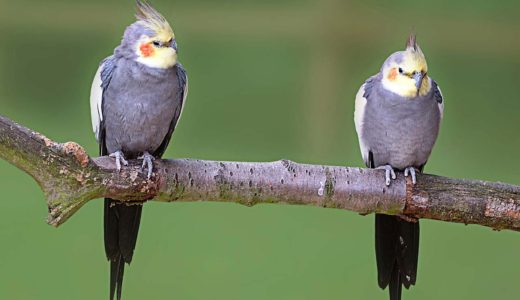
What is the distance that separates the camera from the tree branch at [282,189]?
56.2 inches

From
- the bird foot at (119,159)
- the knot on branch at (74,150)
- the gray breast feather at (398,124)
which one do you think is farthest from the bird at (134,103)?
the gray breast feather at (398,124)

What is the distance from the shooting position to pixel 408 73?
165 centimetres

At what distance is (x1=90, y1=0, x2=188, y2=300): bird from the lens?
155cm

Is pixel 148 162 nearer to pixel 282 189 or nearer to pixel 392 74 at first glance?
pixel 282 189

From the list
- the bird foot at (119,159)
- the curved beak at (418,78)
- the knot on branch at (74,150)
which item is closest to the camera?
the knot on branch at (74,150)

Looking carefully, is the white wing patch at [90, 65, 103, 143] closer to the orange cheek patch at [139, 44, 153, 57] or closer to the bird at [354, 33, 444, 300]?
the orange cheek patch at [139, 44, 153, 57]

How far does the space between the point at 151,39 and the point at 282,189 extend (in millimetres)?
387

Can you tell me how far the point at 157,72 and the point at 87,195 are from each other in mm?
282

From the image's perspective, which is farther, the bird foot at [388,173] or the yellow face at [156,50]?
the bird foot at [388,173]

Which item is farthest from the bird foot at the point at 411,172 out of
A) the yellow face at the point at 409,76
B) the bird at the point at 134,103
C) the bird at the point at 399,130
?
the bird at the point at 134,103

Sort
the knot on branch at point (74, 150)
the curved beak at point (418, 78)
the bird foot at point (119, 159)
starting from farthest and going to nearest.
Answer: the curved beak at point (418, 78), the bird foot at point (119, 159), the knot on branch at point (74, 150)

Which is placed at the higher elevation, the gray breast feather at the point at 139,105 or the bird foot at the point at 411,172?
the gray breast feather at the point at 139,105

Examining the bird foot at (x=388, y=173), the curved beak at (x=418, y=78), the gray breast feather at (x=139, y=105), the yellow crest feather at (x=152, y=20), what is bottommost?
the bird foot at (x=388, y=173)

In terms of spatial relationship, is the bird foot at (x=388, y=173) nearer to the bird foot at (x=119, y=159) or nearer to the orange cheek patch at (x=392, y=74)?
the orange cheek patch at (x=392, y=74)
